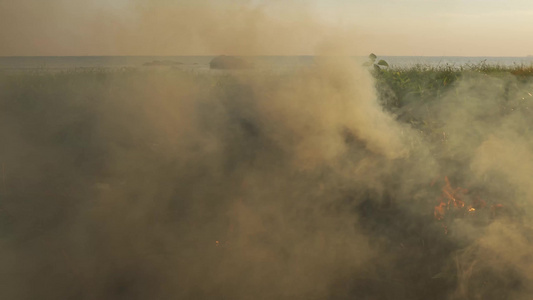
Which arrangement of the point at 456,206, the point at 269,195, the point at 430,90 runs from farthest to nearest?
the point at 430,90 → the point at 269,195 → the point at 456,206

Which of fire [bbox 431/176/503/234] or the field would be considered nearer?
the field

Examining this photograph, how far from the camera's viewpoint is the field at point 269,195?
13.8 feet

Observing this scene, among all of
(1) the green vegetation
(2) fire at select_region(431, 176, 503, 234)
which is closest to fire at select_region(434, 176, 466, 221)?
(2) fire at select_region(431, 176, 503, 234)

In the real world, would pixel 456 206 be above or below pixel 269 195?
above

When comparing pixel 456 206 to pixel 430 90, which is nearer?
pixel 456 206

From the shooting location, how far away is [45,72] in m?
9.71

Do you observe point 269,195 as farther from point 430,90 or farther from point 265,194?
point 430,90

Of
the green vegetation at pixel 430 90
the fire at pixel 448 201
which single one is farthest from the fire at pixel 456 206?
the green vegetation at pixel 430 90

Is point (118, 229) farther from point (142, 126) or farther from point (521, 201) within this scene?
point (521, 201)

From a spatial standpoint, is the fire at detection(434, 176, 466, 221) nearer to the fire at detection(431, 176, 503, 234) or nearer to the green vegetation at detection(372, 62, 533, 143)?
the fire at detection(431, 176, 503, 234)

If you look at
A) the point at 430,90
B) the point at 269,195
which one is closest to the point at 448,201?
the point at 269,195

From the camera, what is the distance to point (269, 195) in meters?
4.97

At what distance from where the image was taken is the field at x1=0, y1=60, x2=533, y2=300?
165 inches

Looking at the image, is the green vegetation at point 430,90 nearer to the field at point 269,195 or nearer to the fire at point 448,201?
the field at point 269,195
